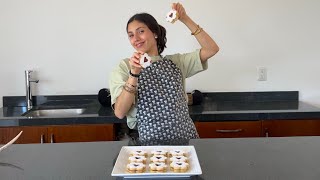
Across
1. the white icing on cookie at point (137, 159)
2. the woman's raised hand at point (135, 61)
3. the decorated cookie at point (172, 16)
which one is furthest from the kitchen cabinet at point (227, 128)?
the white icing on cookie at point (137, 159)

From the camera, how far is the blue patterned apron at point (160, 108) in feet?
4.67

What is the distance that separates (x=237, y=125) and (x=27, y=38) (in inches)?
61.7

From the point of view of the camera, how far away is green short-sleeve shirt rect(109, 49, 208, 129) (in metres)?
1.36

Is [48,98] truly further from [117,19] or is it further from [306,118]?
[306,118]

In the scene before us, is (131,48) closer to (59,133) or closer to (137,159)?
(59,133)

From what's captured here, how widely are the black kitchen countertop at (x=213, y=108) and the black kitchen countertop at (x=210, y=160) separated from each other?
760 millimetres

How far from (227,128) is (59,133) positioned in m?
0.99

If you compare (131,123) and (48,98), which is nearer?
(131,123)

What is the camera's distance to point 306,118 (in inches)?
85.6

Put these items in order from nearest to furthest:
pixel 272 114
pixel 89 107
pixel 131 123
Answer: pixel 131 123 → pixel 272 114 → pixel 89 107

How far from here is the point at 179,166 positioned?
3.23ft

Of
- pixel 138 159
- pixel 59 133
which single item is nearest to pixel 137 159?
pixel 138 159

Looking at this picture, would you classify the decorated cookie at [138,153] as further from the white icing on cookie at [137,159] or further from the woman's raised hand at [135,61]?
the woman's raised hand at [135,61]

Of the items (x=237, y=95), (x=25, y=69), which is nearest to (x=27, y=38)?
(x=25, y=69)
